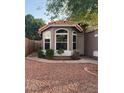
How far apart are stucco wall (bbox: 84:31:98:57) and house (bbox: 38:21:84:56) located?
6 centimetres

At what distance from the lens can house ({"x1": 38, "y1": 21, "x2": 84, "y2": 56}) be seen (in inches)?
103

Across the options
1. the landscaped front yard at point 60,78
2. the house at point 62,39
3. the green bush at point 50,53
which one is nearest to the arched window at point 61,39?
the house at point 62,39

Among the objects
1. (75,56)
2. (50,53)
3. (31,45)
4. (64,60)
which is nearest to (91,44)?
(75,56)

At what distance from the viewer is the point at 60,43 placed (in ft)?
9.61

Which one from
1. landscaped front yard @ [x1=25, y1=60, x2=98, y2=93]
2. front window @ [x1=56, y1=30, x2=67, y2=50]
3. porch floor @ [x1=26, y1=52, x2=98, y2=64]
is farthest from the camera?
front window @ [x1=56, y1=30, x2=67, y2=50]

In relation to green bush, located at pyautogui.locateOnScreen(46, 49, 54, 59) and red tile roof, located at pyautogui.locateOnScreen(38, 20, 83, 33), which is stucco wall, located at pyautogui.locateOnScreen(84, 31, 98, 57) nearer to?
red tile roof, located at pyautogui.locateOnScreen(38, 20, 83, 33)

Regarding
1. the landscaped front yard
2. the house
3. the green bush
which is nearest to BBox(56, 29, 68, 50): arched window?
the house
